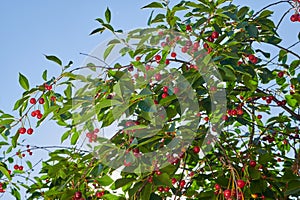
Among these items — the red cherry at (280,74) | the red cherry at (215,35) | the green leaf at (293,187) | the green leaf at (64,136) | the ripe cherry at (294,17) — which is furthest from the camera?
the red cherry at (280,74)

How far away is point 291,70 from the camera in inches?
71.3

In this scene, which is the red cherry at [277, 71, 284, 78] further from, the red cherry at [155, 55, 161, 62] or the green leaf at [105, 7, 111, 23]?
the green leaf at [105, 7, 111, 23]

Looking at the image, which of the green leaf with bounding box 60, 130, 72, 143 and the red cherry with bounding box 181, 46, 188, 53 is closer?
the red cherry with bounding box 181, 46, 188, 53

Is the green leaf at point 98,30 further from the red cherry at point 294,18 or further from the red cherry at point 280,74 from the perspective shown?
the red cherry at point 280,74

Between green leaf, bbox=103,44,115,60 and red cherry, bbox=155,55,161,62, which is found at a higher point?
green leaf, bbox=103,44,115,60

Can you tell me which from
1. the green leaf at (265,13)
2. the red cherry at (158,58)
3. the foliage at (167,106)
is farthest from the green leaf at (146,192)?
the green leaf at (265,13)

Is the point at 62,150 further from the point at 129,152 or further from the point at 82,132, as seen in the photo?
the point at 129,152

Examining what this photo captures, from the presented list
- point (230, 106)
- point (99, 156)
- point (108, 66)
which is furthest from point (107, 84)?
point (230, 106)

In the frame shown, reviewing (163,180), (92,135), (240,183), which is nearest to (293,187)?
(240,183)

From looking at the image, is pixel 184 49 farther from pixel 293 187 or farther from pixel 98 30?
pixel 293 187

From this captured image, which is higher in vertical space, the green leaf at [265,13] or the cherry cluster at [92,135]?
the green leaf at [265,13]

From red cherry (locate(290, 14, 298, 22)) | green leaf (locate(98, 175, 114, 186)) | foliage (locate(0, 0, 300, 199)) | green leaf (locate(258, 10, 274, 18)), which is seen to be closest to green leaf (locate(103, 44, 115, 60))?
foliage (locate(0, 0, 300, 199))

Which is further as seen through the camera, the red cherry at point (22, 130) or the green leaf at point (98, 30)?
the red cherry at point (22, 130)

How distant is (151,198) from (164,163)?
12 cm
